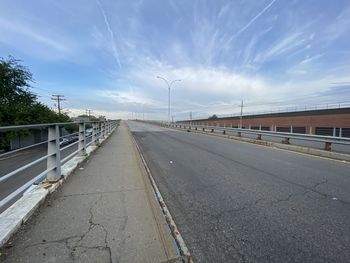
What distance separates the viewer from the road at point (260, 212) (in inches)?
111

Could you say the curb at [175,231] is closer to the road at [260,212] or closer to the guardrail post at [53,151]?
the road at [260,212]

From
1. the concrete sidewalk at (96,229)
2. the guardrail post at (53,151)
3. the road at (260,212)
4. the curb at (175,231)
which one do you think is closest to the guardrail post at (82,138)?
the guardrail post at (53,151)

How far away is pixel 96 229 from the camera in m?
3.23

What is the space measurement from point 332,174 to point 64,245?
7.12m

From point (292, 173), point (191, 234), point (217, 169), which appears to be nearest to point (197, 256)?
point (191, 234)

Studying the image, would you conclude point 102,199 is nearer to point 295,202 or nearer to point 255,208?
point 255,208

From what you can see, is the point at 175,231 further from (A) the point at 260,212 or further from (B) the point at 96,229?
(A) the point at 260,212

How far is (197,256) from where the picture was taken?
2.71 meters

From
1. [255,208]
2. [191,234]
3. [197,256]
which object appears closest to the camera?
[197,256]

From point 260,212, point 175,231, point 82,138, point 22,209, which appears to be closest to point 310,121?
point 82,138

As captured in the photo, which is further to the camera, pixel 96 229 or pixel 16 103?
pixel 16 103

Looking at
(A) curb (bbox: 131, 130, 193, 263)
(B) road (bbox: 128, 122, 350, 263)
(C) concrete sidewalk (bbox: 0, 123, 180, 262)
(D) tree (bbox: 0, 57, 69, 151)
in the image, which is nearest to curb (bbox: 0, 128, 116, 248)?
(C) concrete sidewalk (bbox: 0, 123, 180, 262)

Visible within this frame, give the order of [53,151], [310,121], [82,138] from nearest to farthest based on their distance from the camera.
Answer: [53,151] < [82,138] < [310,121]

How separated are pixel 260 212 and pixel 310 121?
44994 mm
